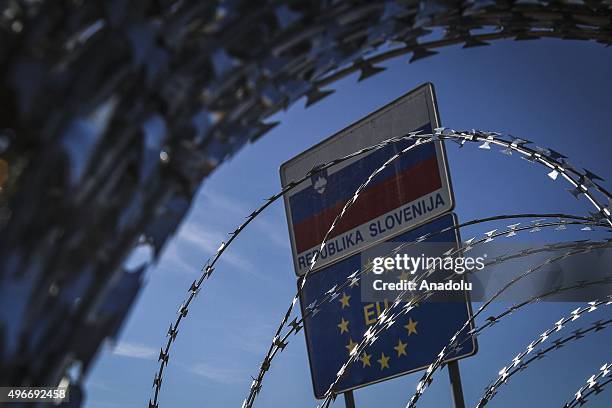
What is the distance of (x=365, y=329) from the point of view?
8266mm

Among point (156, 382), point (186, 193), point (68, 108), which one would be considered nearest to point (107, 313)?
point (186, 193)

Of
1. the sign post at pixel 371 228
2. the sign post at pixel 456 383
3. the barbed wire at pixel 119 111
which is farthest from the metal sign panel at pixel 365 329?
the barbed wire at pixel 119 111

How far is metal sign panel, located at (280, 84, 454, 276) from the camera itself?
7691 millimetres

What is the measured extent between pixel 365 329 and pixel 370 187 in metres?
1.62

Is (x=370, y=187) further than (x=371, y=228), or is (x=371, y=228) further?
(x=370, y=187)

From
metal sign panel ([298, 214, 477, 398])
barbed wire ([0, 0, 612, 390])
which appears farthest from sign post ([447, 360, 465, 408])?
barbed wire ([0, 0, 612, 390])

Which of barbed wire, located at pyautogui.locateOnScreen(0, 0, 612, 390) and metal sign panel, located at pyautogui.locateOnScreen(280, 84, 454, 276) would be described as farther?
metal sign panel, located at pyautogui.locateOnScreen(280, 84, 454, 276)

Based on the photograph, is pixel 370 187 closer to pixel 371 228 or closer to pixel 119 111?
pixel 371 228

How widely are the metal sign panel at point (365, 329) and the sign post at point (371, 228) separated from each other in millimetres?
11

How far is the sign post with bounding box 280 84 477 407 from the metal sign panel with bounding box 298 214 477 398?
11 mm

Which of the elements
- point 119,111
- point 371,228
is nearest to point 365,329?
point 371,228

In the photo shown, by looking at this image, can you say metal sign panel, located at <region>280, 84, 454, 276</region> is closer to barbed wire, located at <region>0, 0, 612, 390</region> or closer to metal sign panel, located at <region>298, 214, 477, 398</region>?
metal sign panel, located at <region>298, 214, 477, 398</region>

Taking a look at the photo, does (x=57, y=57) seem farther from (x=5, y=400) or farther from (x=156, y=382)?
(x=156, y=382)

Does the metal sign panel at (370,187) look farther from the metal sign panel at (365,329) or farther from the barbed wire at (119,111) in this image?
the barbed wire at (119,111)
